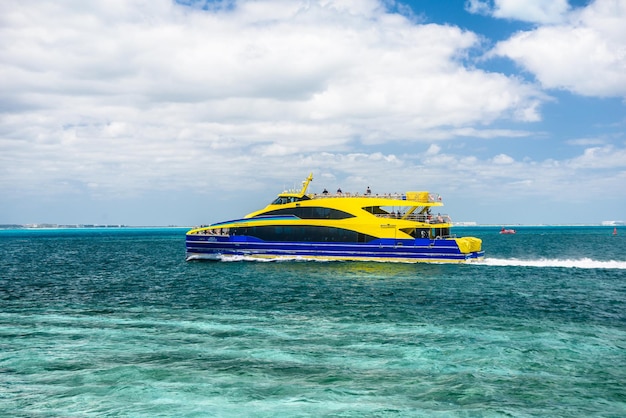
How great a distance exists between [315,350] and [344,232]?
28.8 metres

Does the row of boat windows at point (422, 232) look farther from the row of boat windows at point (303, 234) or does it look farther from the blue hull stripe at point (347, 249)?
the row of boat windows at point (303, 234)

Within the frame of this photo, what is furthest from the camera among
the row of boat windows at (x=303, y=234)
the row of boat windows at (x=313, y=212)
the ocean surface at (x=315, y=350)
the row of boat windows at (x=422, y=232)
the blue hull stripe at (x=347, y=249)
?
the row of boat windows at (x=313, y=212)

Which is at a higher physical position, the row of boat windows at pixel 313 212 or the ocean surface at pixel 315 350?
the row of boat windows at pixel 313 212

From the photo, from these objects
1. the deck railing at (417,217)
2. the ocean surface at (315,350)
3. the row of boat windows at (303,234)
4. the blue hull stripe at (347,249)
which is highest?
the deck railing at (417,217)

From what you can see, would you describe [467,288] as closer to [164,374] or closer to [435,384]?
[435,384]

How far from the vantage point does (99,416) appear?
36.8 ft

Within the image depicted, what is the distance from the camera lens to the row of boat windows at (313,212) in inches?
1790

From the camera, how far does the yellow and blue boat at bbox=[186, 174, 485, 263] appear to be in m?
44.1

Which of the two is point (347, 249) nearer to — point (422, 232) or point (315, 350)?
point (422, 232)

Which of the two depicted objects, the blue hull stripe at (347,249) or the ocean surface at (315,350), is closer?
the ocean surface at (315,350)

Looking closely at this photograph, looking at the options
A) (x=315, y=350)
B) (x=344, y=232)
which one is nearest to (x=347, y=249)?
(x=344, y=232)

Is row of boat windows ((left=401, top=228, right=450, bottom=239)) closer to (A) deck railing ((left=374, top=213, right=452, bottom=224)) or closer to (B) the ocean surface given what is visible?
(A) deck railing ((left=374, top=213, right=452, bottom=224))

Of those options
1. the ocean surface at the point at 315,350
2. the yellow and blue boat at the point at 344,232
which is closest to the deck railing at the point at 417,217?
the yellow and blue boat at the point at 344,232

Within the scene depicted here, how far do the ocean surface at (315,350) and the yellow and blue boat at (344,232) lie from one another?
418 inches
